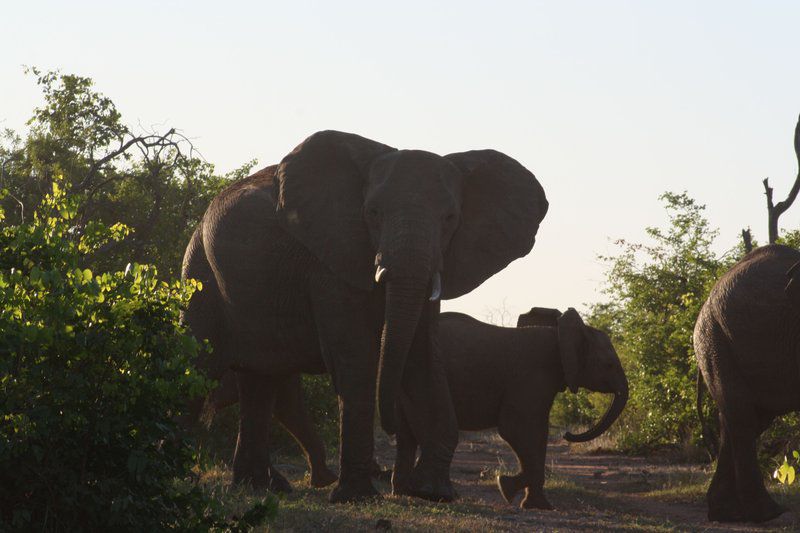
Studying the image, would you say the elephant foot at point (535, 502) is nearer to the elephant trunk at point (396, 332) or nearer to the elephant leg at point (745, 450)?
the elephant leg at point (745, 450)

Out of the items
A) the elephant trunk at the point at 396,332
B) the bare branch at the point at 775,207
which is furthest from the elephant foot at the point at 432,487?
the bare branch at the point at 775,207

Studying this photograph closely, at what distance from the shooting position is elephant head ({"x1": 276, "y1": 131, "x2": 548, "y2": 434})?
10.6 metres

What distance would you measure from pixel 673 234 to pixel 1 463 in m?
23.0

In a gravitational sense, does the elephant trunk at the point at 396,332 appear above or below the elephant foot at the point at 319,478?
above

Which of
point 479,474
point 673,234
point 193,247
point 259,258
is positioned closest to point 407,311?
point 259,258

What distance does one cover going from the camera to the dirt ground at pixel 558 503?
9586mm

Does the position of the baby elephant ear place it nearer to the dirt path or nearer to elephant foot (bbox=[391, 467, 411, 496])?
the dirt path

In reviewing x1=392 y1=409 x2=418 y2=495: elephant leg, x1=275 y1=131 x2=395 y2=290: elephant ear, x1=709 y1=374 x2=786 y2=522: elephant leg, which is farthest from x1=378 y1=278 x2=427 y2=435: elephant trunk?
x1=709 y1=374 x2=786 y2=522: elephant leg

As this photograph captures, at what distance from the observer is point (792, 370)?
1241 cm

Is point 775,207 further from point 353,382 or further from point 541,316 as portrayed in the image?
point 353,382

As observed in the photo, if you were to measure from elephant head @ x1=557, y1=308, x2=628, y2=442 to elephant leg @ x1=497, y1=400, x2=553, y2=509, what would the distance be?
0.41 m

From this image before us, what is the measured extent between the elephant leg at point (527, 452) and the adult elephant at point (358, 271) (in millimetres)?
1591

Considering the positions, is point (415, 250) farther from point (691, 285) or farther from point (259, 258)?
point (691, 285)

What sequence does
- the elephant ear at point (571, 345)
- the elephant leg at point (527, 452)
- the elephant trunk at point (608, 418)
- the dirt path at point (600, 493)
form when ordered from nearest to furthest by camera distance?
the dirt path at point (600, 493) < the elephant leg at point (527, 452) < the elephant ear at point (571, 345) < the elephant trunk at point (608, 418)
